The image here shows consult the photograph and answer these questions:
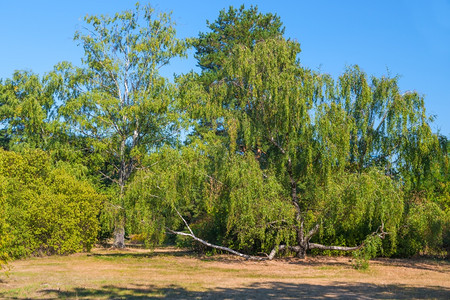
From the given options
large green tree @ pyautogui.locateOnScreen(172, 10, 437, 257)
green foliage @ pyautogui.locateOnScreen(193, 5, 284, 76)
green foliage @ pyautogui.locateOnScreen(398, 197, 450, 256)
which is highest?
green foliage @ pyautogui.locateOnScreen(193, 5, 284, 76)

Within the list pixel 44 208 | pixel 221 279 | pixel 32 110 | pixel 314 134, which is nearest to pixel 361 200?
pixel 314 134

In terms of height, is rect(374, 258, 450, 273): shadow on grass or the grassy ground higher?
rect(374, 258, 450, 273): shadow on grass

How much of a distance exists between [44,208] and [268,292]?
12.6 meters

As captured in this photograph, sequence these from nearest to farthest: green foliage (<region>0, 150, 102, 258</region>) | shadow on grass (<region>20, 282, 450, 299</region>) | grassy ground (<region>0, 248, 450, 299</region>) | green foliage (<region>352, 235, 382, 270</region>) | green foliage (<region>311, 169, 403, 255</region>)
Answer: shadow on grass (<region>20, 282, 450, 299</region>)
grassy ground (<region>0, 248, 450, 299</region>)
green foliage (<region>352, 235, 382, 270</region>)
green foliage (<region>311, 169, 403, 255</region>)
green foliage (<region>0, 150, 102, 258</region>)

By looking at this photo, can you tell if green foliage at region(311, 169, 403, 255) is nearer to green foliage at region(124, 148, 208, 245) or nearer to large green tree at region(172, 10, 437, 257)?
large green tree at region(172, 10, 437, 257)

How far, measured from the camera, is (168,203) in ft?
61.5

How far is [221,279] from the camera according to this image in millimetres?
13070

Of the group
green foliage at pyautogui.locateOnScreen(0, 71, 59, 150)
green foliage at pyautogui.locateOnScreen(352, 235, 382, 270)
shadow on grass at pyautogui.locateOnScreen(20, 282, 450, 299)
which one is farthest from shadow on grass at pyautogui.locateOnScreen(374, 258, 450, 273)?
green foliage at pyautogui.locateOnScreen(0, 71, 59, 150)

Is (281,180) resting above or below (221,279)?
above

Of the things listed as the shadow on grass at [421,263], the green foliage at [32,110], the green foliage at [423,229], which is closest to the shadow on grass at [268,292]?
the shadow on grass at [421,263]

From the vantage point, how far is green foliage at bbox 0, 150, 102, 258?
19.2 m

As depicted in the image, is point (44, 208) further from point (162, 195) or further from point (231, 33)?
point (231, 33)

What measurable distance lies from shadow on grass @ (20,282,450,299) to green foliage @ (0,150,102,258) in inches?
381

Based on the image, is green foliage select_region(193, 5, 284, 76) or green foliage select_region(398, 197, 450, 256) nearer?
green foliage select_region(398, 197, 450, 256)
